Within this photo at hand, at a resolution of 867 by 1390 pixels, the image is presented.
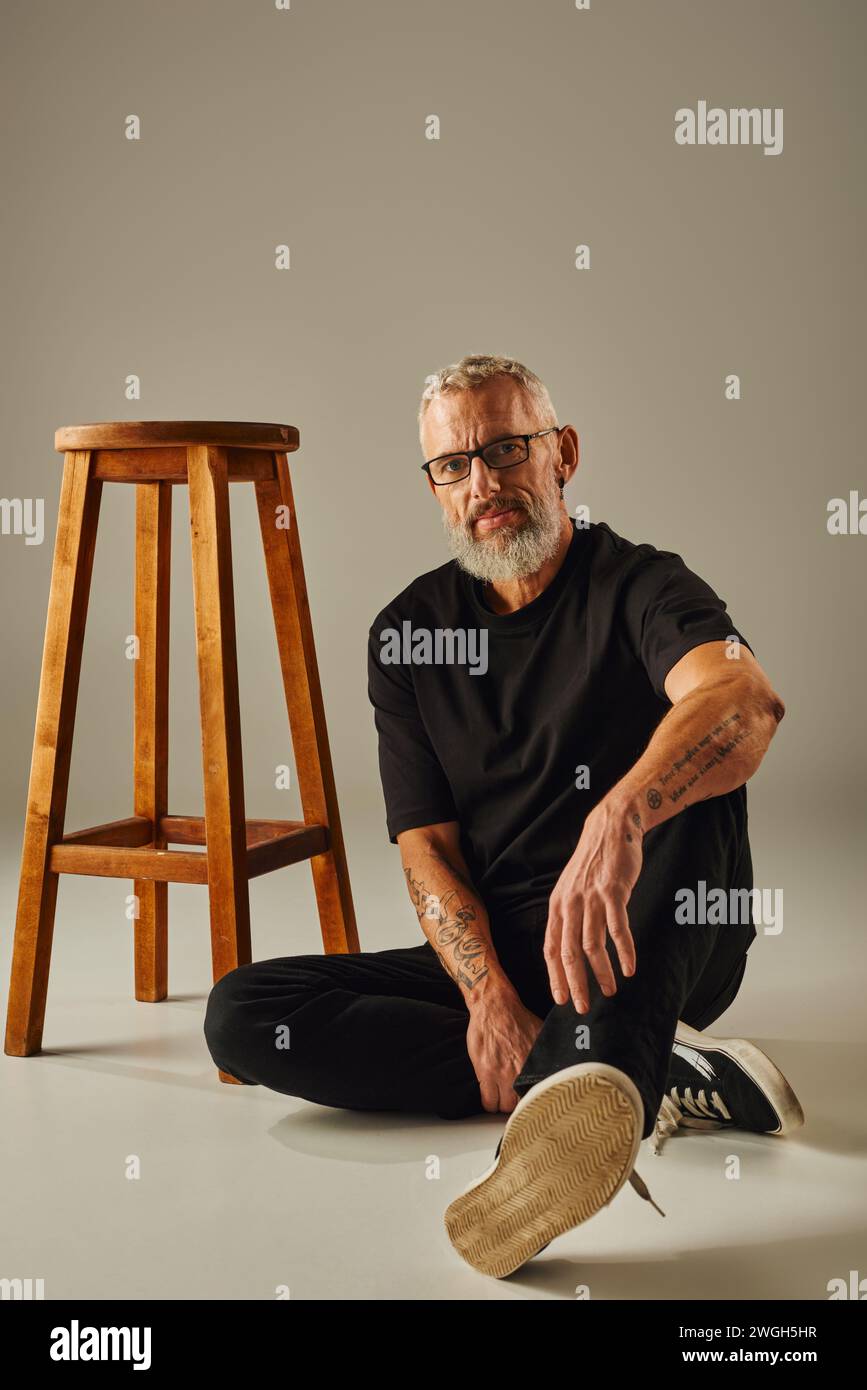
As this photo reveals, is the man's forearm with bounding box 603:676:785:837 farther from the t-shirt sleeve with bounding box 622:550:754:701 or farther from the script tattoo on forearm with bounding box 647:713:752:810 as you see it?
the t-shirt sleeve with bounding box 622:550:754:701

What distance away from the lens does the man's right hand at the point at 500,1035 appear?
229 cm

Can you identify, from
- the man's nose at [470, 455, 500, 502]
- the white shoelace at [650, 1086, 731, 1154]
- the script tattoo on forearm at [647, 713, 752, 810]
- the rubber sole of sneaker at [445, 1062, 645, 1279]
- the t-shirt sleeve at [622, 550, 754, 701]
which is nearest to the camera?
the rubber sole of sneaker at [445, 1062, 645, 1279]

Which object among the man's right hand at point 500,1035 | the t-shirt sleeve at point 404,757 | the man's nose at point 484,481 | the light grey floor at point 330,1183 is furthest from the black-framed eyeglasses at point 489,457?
the light grey floor at point 330,1183

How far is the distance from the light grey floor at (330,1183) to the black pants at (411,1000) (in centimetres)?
9

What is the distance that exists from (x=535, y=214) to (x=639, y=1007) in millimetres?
3660

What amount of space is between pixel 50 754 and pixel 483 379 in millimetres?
1078

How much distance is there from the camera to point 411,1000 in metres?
2.39

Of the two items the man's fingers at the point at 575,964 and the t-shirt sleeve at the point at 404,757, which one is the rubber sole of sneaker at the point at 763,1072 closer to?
the man's fingers at the point at 575,964

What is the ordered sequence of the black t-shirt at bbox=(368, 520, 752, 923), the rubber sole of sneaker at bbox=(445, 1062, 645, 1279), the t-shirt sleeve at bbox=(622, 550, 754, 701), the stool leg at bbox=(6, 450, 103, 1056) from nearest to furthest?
the rubber sole of sneaker at bbox=(445, 1062, 645, 1279) → the t-shirt sleeve at bbox=(622, 550, 754, 701) → the black t-shirt at bbox=(368, 520, 752, 923) → the stool leg at bbox=(6, 450, 103, 1056)

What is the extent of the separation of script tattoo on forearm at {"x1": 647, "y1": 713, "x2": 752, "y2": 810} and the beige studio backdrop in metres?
2.91

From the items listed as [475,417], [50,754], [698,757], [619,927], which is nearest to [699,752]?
[698,757]

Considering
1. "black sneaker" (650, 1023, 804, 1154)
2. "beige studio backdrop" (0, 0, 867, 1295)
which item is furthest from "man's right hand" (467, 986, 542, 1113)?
"beige studio backdrop" (0, 0, 867, 1295)

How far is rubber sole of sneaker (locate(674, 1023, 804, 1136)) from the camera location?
2.23 metres
